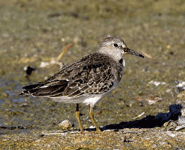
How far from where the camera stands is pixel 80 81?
228 inches

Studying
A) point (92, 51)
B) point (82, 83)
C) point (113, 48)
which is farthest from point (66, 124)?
point (92, 51)

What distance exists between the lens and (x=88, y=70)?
233 inches

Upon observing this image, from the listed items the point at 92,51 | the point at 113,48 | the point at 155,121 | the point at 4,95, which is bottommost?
the point at 155,121

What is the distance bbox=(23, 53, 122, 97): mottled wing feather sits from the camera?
5.69m

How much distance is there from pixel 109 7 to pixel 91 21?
5.47 ft

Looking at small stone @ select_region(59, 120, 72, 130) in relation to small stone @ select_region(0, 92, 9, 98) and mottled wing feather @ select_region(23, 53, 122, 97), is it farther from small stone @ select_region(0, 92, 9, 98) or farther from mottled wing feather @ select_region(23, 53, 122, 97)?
small stone @ select_region(0, 92, 9, 98)

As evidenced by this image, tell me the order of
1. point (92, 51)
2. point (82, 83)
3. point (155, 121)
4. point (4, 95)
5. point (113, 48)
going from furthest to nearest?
point (92, 51) < point (4, 95) < point (155, 121) < point (113, 48) < point (82, 83)

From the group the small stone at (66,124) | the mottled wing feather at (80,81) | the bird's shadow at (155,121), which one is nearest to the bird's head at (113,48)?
the mottled wing feather at (80,81)

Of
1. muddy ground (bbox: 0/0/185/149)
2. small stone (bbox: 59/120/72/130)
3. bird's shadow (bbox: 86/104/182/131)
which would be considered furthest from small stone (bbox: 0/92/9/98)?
bird's shadow (bbox: 86/104/182/131)

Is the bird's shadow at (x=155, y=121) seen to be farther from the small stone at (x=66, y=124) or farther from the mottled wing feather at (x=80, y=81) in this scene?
the mottled wing feather at (x=80, y=81)

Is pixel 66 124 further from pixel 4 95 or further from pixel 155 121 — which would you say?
pixel 4 95

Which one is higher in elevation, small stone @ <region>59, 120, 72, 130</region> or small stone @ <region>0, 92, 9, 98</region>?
small stone @ <region>0, 92, 9, 98</region>

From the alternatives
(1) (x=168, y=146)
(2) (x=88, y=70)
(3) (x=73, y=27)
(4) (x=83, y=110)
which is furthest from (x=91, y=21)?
(1) (x=168, y=146)

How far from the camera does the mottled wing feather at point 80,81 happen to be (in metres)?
5.69
